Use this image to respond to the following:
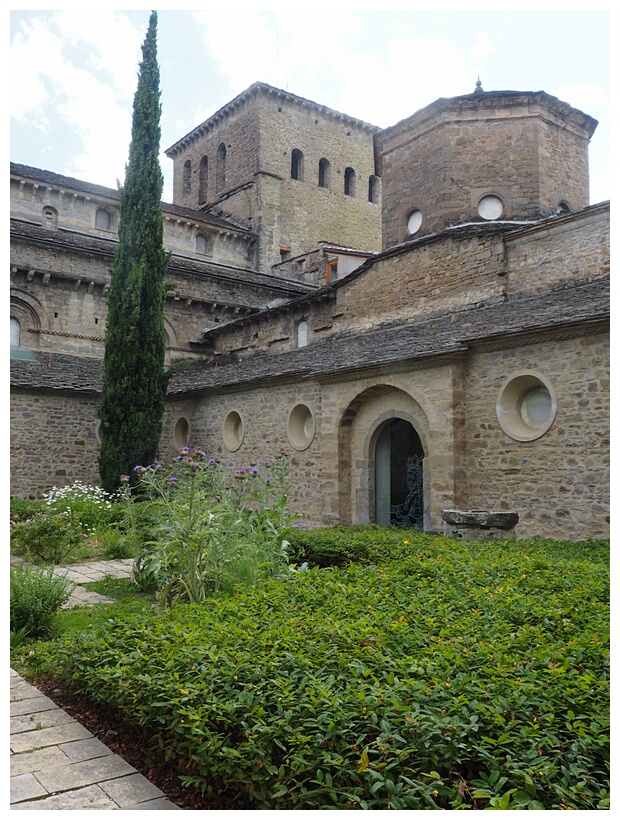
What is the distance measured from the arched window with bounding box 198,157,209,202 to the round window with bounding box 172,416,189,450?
1680 centimetres

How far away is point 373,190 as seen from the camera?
33.1 meters

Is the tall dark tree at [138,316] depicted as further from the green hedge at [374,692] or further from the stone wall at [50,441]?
the green hedge at [374,692]

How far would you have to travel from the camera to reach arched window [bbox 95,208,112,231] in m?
23.7

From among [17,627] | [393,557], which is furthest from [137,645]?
[393,557]

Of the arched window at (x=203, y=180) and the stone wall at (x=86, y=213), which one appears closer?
the stone wall at (x=86, y=213)

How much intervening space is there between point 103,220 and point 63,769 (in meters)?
23.1

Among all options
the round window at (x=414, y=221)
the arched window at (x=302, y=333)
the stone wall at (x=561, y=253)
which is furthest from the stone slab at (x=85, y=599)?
the round window at (x=414, y=221)

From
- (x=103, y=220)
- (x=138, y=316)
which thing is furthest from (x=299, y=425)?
(x=103, y=220)

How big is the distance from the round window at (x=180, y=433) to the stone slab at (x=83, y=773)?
1558cm

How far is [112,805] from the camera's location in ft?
9.82

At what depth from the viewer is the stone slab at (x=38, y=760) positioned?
3.34 m

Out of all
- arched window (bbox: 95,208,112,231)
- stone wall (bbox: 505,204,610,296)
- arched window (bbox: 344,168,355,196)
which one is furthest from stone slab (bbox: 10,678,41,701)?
arched window (bbox: 344,168,355,196)
